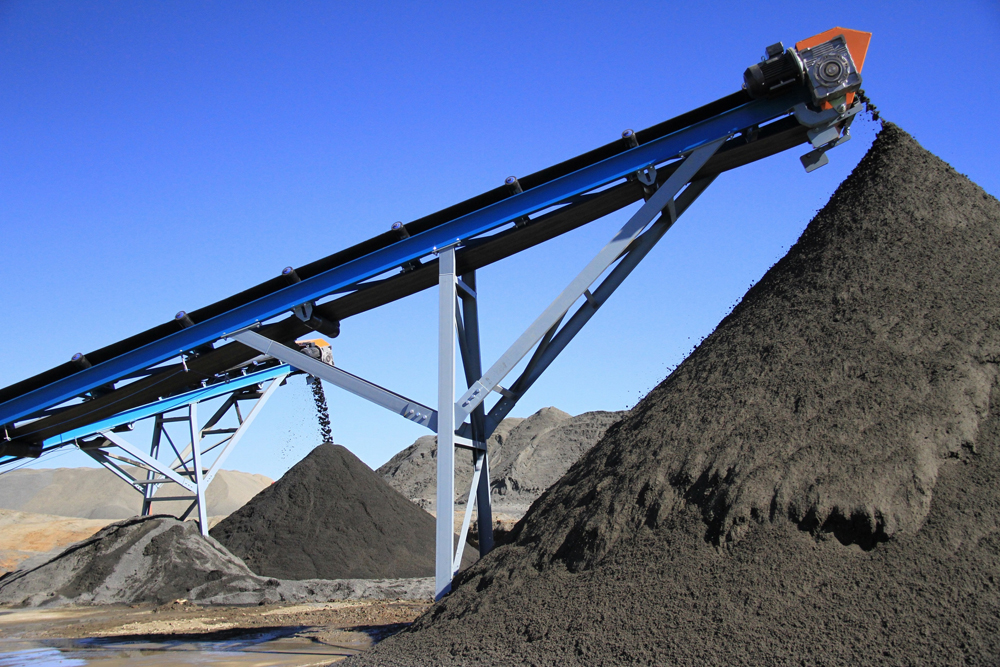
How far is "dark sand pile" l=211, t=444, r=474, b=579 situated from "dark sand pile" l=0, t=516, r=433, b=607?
3.57 ft

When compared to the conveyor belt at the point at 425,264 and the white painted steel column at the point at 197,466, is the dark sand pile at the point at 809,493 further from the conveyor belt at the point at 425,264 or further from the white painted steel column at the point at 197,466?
the white painted steel column at the point at 197,466

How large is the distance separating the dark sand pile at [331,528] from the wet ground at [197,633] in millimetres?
3195

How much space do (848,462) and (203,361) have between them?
7.75m

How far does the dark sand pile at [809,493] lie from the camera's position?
446cm

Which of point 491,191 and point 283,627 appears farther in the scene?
point 283,627

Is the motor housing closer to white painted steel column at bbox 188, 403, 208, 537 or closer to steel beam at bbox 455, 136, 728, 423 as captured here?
steel beam at bbox 455, 136, 728, 423

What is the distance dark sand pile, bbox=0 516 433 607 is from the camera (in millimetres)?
13844

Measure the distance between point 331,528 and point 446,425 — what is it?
1085 cm

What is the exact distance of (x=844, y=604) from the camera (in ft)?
14.6

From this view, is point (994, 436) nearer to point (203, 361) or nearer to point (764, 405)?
point (764, 405)

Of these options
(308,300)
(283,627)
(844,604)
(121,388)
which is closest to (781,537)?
(844,604)

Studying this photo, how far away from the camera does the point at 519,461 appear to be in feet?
132

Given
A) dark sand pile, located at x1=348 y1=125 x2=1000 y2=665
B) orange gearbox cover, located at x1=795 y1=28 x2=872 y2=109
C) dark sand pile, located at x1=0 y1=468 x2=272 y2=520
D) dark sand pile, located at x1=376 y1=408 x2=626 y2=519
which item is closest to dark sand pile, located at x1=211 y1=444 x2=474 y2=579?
dark sand pile, located at x1=348 y1=125 x2=1000 y2=665

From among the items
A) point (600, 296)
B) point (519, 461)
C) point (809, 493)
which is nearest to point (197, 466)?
point (600, 296)
